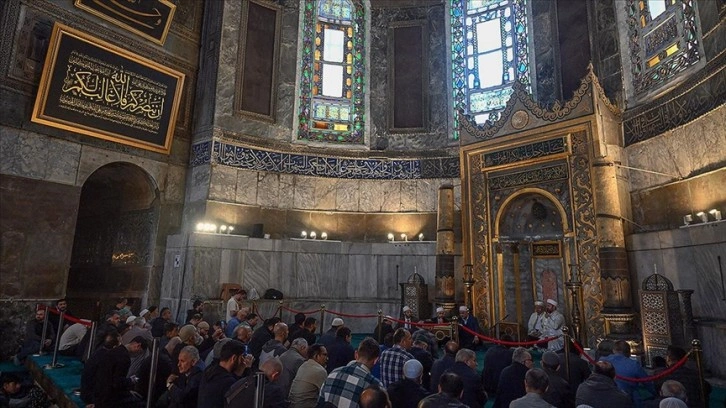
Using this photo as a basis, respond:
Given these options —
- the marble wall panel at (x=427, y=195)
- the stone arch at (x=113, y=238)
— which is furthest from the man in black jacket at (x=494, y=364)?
the stone arch at (x=113, y=238)

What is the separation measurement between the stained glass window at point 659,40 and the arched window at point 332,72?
5850 millimetres

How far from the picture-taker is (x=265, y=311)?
8891 millimetres

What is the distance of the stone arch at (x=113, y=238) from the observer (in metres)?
9.34

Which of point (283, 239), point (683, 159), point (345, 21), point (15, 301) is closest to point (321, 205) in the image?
point (283, 239)

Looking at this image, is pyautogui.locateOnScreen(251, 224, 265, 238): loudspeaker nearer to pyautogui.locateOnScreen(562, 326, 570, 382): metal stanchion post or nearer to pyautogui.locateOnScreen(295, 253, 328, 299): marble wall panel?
pyautogui.locateOnScreen(295, 253, 328, 299): marble wall panel

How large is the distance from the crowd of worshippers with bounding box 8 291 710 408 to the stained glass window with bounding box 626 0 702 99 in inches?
198

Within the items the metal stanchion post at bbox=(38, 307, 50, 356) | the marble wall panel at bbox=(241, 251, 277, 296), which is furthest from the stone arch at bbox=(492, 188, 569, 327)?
the metal stanchion post at bbox=(38, 307, 50, 356)

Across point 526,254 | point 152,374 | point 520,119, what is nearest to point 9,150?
point 152,374

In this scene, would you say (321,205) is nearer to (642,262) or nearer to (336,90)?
(336,90)

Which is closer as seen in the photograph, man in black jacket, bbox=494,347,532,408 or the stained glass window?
man in black jacket, bbox=494,347,532,408

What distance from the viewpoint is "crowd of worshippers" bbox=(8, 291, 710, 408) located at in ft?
8.80

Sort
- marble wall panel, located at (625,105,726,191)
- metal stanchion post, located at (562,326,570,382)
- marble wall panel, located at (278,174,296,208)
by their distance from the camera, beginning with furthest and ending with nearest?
marble wall panel, located at (278,174,296,208)
marble wall panel, located at (625,105,726,191)
metal stanchion post, located at (562,326,570,382)

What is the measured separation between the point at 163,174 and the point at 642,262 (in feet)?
29.9

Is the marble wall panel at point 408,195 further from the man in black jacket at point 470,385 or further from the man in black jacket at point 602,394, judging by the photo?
the man in black jacket at point 602,394
